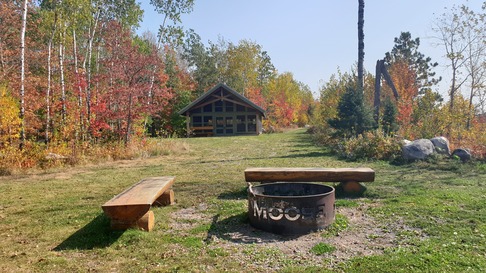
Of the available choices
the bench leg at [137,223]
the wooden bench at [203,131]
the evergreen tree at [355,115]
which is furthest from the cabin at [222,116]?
the bench leg at [137,223]

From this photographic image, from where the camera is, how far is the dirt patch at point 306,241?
4324 mm

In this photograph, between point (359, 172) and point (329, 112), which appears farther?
point (329, 112)

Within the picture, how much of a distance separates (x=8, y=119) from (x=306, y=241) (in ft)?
35.0

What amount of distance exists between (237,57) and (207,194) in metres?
43.7

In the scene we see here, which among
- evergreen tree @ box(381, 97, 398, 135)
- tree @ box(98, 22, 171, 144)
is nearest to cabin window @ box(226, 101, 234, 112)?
evergreen tree @ box(381, 97, 398, 135)

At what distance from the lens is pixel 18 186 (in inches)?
366

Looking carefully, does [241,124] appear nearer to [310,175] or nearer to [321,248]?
[310,175]

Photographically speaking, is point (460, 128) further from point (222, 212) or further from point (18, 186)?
point (18, 186)

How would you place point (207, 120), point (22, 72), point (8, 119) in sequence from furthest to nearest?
1. point (207, 120)
2. point (22, 72)
3. point (8, 119)

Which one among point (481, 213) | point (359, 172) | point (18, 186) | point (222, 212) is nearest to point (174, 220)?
point (222, 212)

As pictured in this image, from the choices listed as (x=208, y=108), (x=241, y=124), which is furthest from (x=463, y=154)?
(x=208, y=108)

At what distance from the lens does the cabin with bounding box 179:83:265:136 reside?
120 ft

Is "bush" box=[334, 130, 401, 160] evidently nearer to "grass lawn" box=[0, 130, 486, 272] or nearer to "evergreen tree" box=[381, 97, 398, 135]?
"grass lawn" box=[0, 130, 486, 272]

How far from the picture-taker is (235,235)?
5238mm
